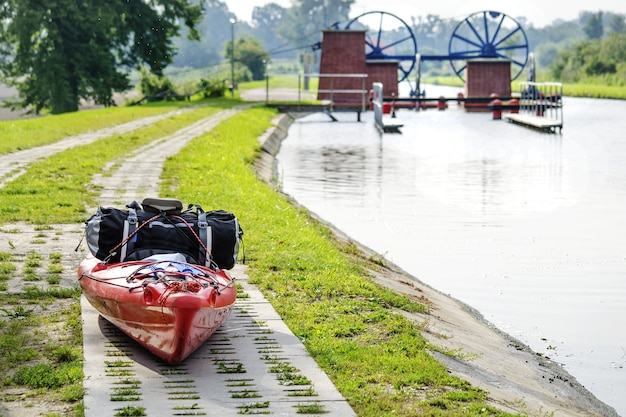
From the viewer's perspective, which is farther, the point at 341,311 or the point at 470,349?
the point at 341,311

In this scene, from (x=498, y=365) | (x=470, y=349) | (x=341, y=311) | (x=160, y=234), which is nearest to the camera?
(x=498, y=365)

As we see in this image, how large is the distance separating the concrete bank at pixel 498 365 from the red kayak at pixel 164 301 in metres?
1.92

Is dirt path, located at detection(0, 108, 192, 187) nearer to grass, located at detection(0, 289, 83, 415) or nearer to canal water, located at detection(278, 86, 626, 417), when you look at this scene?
canal water, located at detection(278, 86, 626, 417)

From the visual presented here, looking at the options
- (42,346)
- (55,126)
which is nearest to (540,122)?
(55,126)

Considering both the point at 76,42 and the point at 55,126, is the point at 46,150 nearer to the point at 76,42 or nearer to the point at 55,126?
the point at 55,126

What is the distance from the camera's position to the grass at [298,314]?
8031 mm

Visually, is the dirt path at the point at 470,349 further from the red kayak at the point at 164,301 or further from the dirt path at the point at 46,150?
the dirt path at the point at 46,150

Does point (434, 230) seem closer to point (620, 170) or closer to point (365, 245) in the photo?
point (365, 245)

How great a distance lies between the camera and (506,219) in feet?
67.3

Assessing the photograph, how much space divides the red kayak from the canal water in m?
3.61

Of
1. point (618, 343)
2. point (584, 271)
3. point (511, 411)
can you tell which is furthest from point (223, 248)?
point (584, 271)

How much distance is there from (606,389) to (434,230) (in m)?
9.07

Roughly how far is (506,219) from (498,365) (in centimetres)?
1080

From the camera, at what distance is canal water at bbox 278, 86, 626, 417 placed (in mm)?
12586
